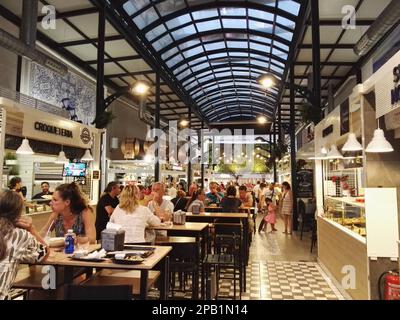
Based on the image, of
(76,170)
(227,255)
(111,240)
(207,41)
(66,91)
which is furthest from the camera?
(207,41)

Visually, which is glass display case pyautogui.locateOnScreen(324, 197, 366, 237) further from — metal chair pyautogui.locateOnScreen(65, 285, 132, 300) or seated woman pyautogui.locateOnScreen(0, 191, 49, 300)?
seated woman pyautogui.locateOnScreen(0, 191, 49, 300)

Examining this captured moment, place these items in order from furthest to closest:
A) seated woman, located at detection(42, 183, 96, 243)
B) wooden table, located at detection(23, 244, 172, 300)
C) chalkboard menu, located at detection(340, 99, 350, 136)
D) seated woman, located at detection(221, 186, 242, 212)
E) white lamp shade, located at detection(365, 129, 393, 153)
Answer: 1. seated woman, located at detection(221, 186, 242, 212)
2. chalkboard menu, located at detection(340, 99, 350, 136)
3. seated woman, located at detection(42, 183, 96, 243)
4. white lamp shade, located at detection(365, 129, 393, 153)
5. wooden table, located at detection(23, 244, 172, 300)

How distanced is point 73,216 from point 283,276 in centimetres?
366

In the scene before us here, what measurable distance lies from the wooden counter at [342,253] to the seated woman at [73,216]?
313cm

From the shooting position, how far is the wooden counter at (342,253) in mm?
3723

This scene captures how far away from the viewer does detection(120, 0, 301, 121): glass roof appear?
846 centimetres

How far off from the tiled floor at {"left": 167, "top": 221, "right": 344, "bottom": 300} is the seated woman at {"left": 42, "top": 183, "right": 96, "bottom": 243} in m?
1.80

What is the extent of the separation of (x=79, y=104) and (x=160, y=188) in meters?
5.86

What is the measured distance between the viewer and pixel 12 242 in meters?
2.35

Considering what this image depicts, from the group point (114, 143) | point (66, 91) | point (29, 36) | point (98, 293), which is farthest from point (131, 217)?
point (114, 143)

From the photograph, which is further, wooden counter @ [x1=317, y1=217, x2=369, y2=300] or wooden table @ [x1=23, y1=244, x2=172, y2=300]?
wooden counter @ [x1=317, y1=217, x2=369, y2=300]

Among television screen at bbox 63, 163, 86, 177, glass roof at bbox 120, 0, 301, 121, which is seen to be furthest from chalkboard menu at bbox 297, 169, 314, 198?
television screen at bbox 63, 163, 86, 177

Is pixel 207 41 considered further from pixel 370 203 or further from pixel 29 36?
pixel 370 203

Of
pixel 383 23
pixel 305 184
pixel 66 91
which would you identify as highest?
pixel 66 91
